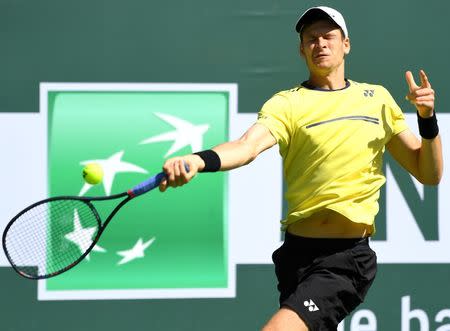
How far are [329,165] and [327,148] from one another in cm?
6

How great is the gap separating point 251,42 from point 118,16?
2.13 feet

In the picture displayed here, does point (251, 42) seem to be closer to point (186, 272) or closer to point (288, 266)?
point (186, 272)

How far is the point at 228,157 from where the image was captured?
2.96m

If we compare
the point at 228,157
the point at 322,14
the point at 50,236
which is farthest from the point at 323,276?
the point at 50,236

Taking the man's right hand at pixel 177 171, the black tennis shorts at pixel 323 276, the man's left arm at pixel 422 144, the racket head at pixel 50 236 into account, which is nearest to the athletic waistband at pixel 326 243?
the black tennis shorts at pixel 323 276

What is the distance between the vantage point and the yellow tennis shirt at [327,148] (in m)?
3.25

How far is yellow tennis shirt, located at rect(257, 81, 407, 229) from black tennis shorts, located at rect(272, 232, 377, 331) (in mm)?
118

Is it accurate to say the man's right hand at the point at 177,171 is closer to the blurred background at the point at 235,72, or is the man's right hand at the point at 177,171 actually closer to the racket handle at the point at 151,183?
the racket handle at the point at 151,183

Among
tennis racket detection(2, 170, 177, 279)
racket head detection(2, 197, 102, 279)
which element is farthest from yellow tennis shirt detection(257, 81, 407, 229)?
racket head detection(2, 197, 102, 279)

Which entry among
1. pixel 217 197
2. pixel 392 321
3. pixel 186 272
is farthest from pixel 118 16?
pixel 392 321

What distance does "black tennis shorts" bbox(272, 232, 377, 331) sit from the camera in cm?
316

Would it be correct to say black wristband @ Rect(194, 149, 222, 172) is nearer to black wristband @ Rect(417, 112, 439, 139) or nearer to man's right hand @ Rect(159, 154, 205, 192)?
man's right hand @ Rect(159, 154, 205, 192)

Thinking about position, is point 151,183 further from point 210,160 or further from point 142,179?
point 142,179

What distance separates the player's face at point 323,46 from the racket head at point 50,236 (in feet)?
3.61
